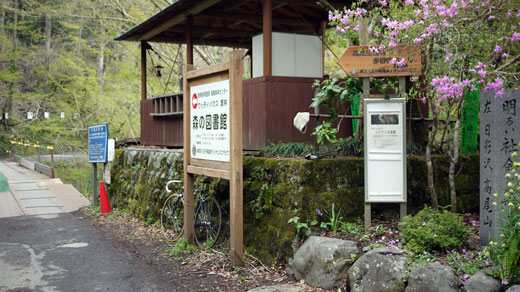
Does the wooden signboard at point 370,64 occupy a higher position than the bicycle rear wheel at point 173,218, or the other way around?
the wooden signboard at point 370,64

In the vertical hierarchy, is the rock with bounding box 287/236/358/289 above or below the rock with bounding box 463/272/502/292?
below

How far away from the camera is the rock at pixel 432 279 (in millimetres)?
4398

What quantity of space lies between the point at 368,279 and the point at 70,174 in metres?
21.8

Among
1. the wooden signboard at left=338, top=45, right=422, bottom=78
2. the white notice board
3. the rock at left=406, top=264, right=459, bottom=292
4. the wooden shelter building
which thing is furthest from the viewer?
the wooden shelter building

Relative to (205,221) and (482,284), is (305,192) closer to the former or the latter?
(205,221)

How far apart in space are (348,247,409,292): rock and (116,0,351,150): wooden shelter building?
3.54m

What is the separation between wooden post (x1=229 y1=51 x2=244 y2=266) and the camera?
6.62 meters

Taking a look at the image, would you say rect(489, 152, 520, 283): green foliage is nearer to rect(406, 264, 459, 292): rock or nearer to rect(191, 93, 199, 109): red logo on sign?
rect(406, 264, 459, 292): rock

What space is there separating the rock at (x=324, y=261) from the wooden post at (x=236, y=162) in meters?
1.02

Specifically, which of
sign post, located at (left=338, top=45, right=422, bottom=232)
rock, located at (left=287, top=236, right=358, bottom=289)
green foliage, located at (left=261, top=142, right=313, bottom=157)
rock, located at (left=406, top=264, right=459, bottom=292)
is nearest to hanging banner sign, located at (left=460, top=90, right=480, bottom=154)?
sign post, located at (left=338, top=45, right=422, bottom=232)

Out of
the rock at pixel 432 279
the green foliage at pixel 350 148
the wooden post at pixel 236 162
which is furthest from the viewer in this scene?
the green foliage at pixel 350 148

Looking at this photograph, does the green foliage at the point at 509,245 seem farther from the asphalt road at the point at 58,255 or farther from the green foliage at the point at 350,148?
the asphalt road at the point at 58,255

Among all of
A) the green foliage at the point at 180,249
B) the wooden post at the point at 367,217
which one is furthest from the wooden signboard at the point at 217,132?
the wooden post at the point at 367,217

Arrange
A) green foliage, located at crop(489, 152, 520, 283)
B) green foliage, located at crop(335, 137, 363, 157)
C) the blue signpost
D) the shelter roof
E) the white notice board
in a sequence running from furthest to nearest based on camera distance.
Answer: the blue signpost → the shelter roof → green foliage, located at crop(335, 137, 363, 157) → the white notice board → green foliage, located at crop(489, 152, 520, 283)
